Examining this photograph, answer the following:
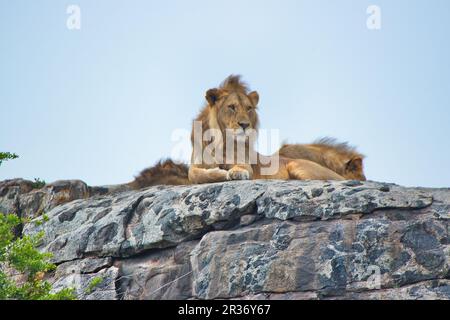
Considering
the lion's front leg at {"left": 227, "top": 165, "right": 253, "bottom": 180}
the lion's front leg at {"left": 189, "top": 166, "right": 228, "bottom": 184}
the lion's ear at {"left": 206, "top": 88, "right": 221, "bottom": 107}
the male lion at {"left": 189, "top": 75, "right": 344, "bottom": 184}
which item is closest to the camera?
the lion's front leg at {"left": 227, "top": 165, "right": 253, "bottom": 180}

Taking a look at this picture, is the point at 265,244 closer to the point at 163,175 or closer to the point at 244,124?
the point at 244,124

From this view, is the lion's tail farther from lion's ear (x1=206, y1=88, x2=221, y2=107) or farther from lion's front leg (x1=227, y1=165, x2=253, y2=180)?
lion's front leg (x1=227, y1=165, x2=253, y2=180)

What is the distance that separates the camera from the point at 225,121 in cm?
1469

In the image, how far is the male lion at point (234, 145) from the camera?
14.3 meters

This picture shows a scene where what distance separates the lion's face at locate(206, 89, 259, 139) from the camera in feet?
48.1

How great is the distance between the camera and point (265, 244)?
11.5m

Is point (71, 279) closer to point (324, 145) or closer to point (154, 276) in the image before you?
point (154, 276)

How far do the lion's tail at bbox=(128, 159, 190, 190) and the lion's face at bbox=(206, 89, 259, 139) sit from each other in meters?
1.34

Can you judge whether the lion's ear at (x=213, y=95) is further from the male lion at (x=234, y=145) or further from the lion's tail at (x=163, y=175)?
the lion's tail at (x=163, y=175)

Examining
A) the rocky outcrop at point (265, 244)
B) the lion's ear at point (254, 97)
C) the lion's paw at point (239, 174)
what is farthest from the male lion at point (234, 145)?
the rocky outcrop at point (265, 244)

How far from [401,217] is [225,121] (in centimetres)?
407

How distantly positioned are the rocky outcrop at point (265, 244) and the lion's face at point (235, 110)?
173 cm

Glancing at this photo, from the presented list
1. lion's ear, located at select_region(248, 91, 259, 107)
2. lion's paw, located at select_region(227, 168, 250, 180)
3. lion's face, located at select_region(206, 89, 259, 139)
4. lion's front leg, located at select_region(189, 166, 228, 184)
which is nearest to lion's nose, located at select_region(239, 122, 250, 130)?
lion's face, located at select_region(206, 89, 259, 139)
